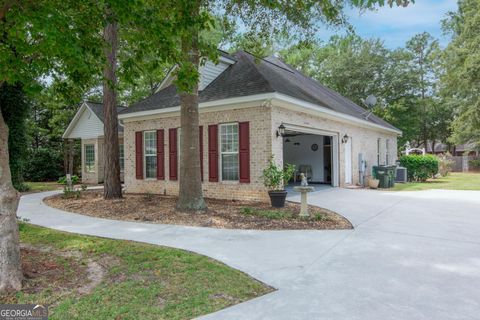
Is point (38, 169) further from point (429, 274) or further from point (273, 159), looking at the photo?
point (429, 274)

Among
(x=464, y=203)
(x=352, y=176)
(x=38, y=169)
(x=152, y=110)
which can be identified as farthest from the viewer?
(x=38, y=169)

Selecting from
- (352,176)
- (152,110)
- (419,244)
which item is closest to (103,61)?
(419,244)

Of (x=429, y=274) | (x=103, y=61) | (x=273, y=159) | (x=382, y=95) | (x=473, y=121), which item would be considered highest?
(x=382, y=95)

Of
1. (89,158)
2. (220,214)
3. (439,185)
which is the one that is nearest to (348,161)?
(439,185)

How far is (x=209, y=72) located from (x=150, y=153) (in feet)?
13.0

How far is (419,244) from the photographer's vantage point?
227 inches

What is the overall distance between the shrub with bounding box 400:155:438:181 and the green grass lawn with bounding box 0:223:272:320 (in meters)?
18.0

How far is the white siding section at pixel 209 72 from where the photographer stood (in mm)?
12656

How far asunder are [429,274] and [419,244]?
1.58m

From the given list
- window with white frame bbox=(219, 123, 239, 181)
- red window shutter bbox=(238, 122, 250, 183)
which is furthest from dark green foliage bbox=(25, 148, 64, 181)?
red window shutter bbox=(238, 122, 250, 183)

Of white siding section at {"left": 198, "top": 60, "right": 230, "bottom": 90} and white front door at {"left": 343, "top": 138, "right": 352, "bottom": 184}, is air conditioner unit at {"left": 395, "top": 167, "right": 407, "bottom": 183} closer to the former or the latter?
white front door at {"left": 343, "top": 138, "right": 352, "bottom": 184}

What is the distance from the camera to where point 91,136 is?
19.8 metres

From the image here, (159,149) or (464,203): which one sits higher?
(159,149)

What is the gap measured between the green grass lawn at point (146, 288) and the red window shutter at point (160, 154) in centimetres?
795
